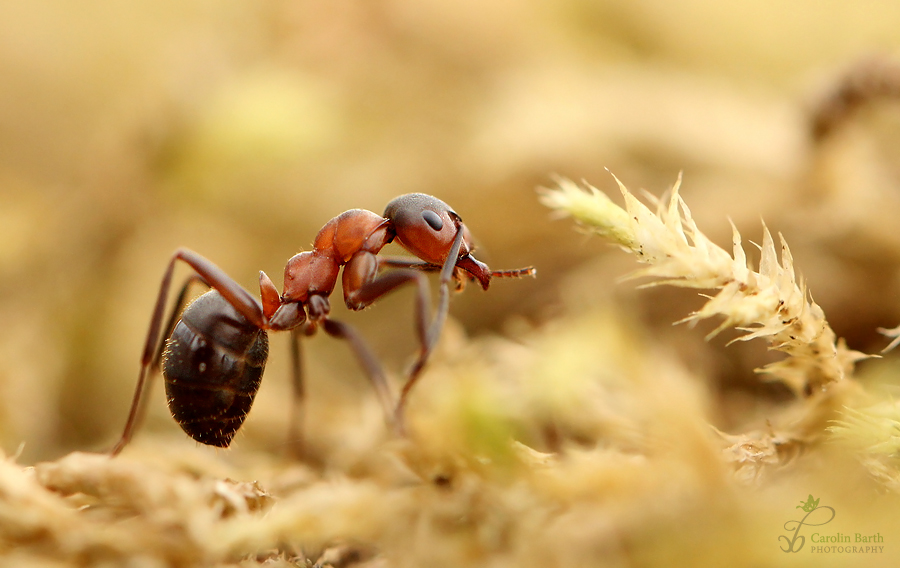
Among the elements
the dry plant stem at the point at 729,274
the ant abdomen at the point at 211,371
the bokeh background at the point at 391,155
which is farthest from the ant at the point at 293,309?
the dry plant stem at the point at 729,274

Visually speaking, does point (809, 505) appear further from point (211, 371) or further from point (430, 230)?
point (211, 371)

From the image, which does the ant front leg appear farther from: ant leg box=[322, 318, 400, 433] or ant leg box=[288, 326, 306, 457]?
ant leg box=[288, 326, 306, 457]

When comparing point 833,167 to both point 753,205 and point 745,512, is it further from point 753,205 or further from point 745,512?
point 745,512

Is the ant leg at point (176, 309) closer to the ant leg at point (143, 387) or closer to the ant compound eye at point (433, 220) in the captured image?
the ant leg at point (143, 387)

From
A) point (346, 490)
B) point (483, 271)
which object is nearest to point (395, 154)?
point (483, 271)

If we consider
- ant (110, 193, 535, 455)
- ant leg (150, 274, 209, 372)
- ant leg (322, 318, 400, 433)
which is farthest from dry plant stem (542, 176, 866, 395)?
ant leg (150, 274, 209, 372)
